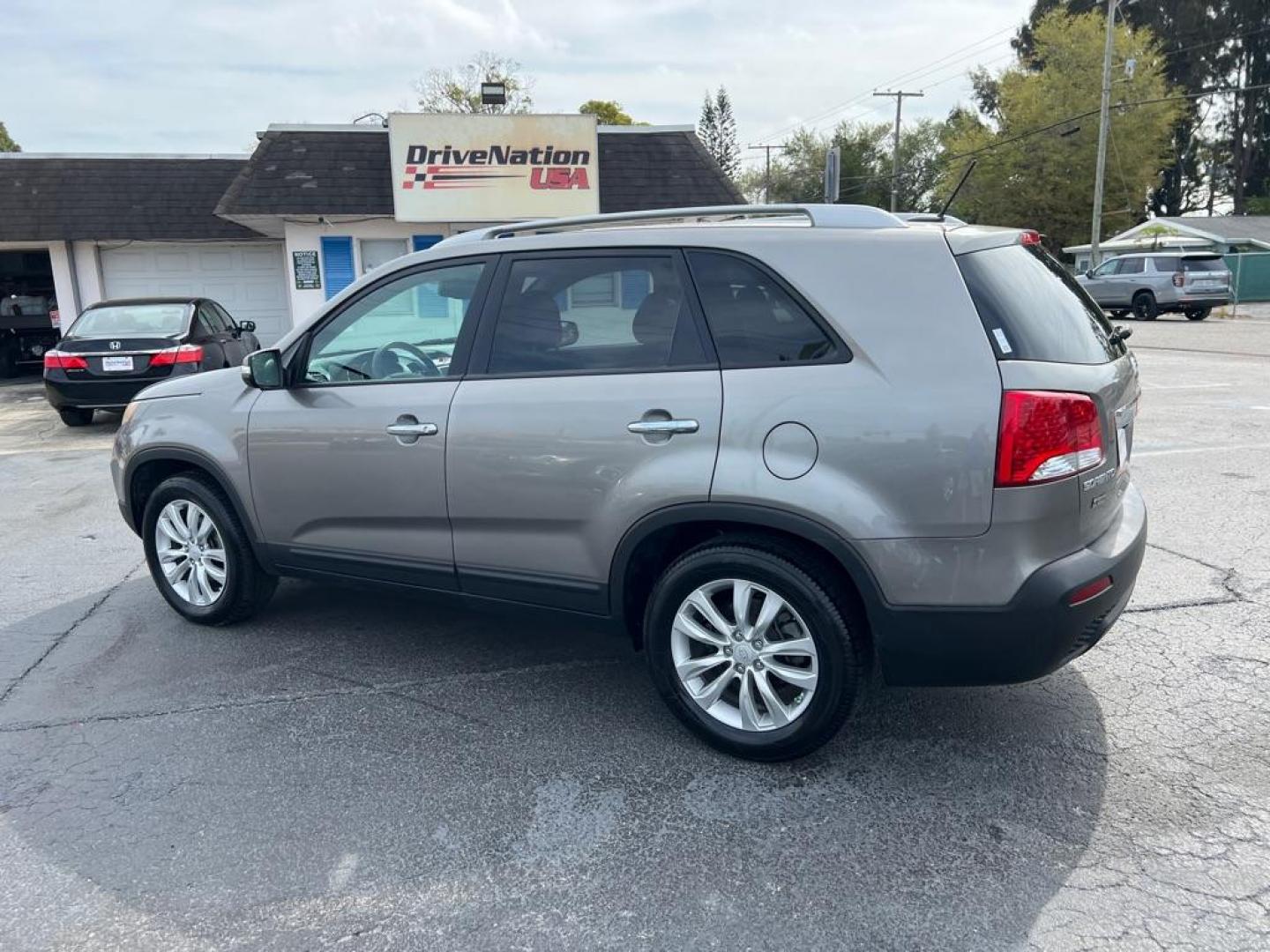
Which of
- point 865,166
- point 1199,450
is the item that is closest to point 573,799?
point 1199,450

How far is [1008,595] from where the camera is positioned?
9.70 feet

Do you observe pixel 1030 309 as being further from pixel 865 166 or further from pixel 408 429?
pixel 865 166

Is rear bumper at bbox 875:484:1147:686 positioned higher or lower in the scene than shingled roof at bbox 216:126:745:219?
lower

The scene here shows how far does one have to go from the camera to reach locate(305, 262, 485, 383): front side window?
13.1 ft

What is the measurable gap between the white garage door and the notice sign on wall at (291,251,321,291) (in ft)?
8.96

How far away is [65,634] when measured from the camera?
4.90 metres

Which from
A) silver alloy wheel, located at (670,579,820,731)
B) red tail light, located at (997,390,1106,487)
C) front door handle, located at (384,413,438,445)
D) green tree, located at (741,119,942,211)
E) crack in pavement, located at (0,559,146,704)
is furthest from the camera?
green tree, located at (741,119,942,211)

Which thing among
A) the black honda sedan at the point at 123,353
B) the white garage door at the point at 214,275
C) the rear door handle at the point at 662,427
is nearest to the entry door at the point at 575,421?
the rear door handle at the point at 662,427

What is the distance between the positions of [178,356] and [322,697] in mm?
8278

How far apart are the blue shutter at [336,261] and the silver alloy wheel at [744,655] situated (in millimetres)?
14272

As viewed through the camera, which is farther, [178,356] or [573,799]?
[178,356]

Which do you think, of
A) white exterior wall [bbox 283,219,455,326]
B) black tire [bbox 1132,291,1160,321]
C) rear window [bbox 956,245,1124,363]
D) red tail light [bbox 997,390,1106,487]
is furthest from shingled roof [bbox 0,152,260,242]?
black tire [bbox 1132,291,1160,321]

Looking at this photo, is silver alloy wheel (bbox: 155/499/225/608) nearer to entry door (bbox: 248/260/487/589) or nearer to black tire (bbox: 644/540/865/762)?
entry door (bbox: 248/260/487/589)

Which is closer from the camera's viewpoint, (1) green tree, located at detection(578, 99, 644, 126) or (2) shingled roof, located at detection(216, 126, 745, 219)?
(2) shingled roof, located at detection(216, 126, 745, 219)
